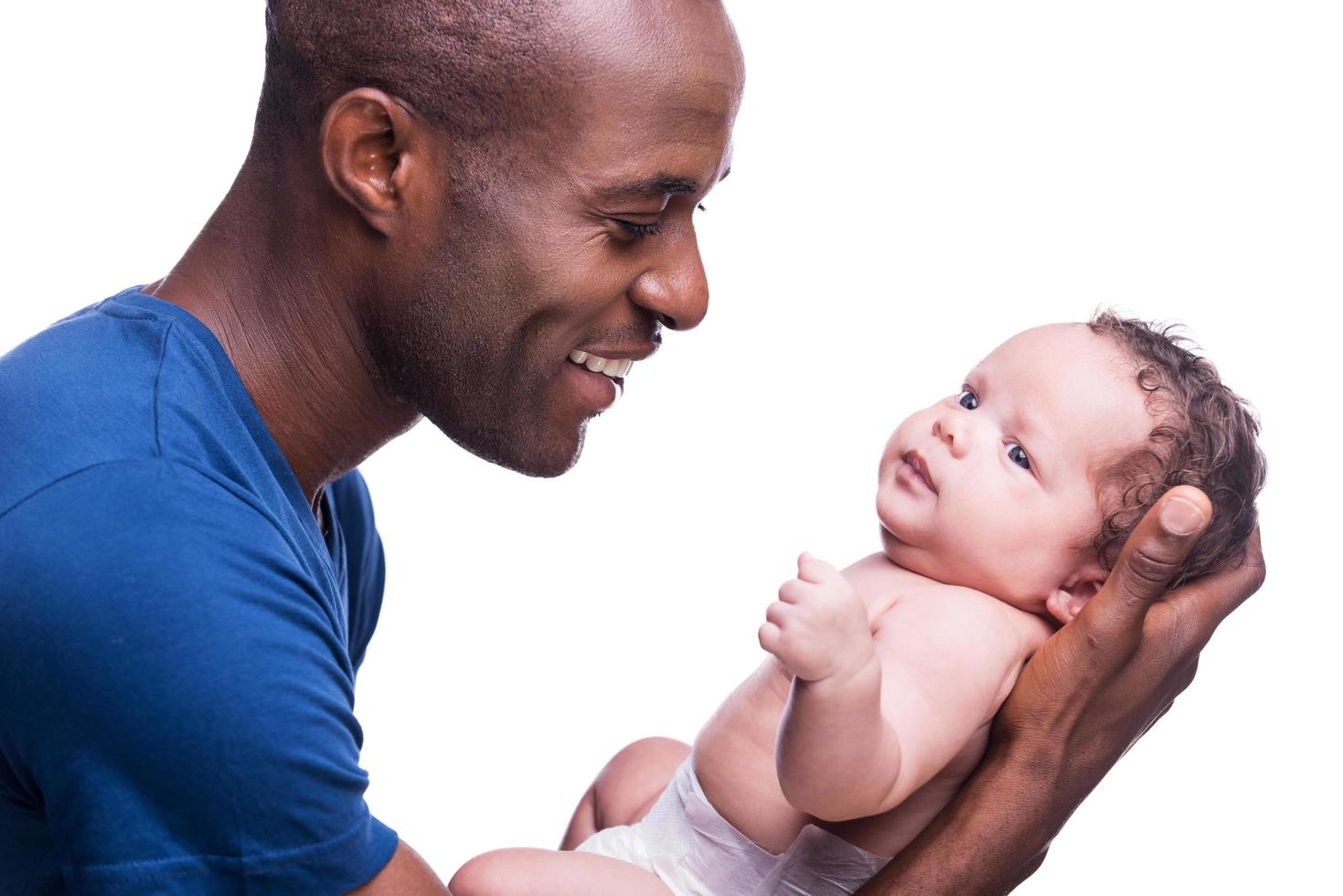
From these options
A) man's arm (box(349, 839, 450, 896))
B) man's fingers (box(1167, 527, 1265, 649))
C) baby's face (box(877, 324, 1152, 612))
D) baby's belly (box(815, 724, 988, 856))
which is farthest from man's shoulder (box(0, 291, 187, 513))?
man's fingers (box(1167, 527, 1265, 649))

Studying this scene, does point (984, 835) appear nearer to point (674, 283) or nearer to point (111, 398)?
point (674, 283)

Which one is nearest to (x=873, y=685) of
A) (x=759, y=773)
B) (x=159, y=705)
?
(x=759, y=773)

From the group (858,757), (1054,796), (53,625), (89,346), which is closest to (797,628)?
(858,757)

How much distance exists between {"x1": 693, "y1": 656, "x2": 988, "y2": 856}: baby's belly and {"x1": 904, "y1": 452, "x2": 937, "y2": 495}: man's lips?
0.40 metres

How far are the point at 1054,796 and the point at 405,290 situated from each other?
135 centimetres

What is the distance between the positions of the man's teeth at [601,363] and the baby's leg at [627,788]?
83 cm

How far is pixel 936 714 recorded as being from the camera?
2018 millimetres

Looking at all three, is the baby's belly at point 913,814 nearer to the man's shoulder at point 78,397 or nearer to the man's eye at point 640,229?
the man's eye at point 640,229

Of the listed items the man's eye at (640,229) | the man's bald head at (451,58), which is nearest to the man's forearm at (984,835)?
the man's eye at (640,229)

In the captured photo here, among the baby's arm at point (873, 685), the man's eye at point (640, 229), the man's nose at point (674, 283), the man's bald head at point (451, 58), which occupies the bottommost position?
the baby's arm at point (873, 685)

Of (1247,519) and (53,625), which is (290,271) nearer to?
(53,625)

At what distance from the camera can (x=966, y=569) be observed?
2.20m

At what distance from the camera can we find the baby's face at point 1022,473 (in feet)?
7.13

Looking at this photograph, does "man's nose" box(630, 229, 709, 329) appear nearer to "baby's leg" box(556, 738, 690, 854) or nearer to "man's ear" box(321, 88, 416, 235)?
"man's ear" box(321, 88, 416, 235)
